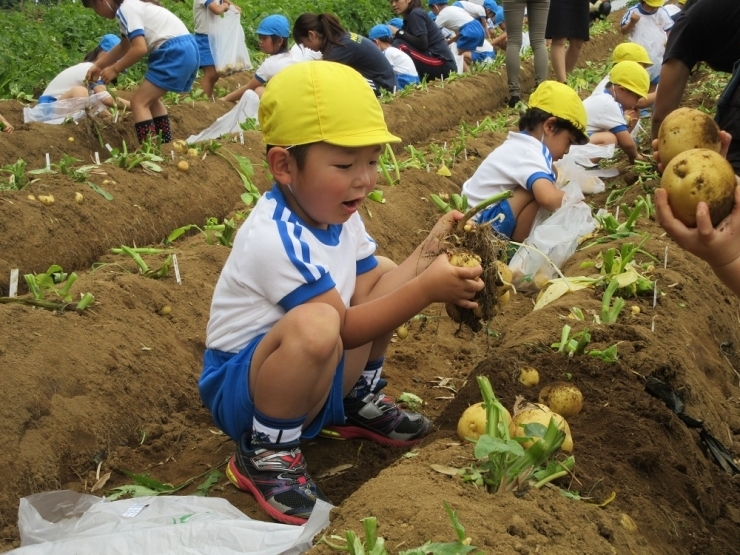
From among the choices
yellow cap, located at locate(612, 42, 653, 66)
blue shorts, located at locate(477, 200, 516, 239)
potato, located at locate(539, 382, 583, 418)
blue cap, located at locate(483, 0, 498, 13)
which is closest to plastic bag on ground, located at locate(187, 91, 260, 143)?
yellow cap, located at locate(612, 42, 653, 66)

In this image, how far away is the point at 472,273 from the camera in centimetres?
268

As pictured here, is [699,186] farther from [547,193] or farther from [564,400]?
[547,193]

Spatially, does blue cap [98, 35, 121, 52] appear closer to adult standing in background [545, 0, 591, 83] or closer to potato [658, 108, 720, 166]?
adult standing in background [545, 0, 591, 83]

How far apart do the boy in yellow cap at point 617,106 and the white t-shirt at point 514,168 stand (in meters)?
1.92

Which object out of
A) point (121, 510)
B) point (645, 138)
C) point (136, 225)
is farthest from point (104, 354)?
point (645, 138)

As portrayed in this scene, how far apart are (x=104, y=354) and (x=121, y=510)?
142 centimetres

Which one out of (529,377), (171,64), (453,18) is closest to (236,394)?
(529,377)

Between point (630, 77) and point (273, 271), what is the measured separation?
19.0ft

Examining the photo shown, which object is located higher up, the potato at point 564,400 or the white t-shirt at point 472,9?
the potato at point 564,400

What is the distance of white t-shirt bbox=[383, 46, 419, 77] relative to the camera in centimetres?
1231

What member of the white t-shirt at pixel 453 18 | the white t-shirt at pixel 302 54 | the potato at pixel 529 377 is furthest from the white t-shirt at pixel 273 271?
the white t-shirt at pixel 453 18

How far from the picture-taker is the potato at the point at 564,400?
2.94 m

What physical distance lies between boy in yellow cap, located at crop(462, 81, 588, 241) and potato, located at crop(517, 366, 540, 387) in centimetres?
193

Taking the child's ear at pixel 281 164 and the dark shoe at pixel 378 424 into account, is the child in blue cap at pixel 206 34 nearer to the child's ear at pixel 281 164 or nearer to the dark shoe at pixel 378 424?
the dark shoe at pixel 378 424
